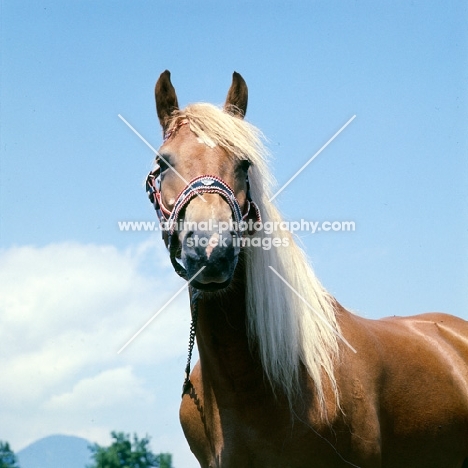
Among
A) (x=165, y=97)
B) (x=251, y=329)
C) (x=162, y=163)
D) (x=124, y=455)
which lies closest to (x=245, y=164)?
(x=162, y=163)

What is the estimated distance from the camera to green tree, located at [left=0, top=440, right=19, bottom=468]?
22062 mm

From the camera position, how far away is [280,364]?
13.2 ft

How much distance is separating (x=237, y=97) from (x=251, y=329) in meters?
1.59

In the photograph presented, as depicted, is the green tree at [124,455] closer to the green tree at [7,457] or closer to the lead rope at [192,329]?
the green tree at [7,457]

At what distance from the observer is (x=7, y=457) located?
2392cm

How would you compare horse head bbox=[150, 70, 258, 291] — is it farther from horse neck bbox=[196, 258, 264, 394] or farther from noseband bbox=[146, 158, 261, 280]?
horse neck bbox=[196, 258, 264, 394]

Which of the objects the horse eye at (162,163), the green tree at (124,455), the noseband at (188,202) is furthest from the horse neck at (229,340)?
the green tree at (124,455)

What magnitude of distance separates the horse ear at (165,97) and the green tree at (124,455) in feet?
62.5

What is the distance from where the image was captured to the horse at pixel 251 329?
381 cm

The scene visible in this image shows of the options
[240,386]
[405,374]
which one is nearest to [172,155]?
[240,386]

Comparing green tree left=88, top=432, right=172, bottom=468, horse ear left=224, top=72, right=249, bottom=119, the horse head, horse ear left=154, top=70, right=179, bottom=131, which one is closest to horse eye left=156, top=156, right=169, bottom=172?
the horse head

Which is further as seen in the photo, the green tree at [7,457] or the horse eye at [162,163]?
the green tree at [7,457]

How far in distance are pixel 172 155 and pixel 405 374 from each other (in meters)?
2.35

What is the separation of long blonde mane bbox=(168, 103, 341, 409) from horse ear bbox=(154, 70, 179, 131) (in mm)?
137
